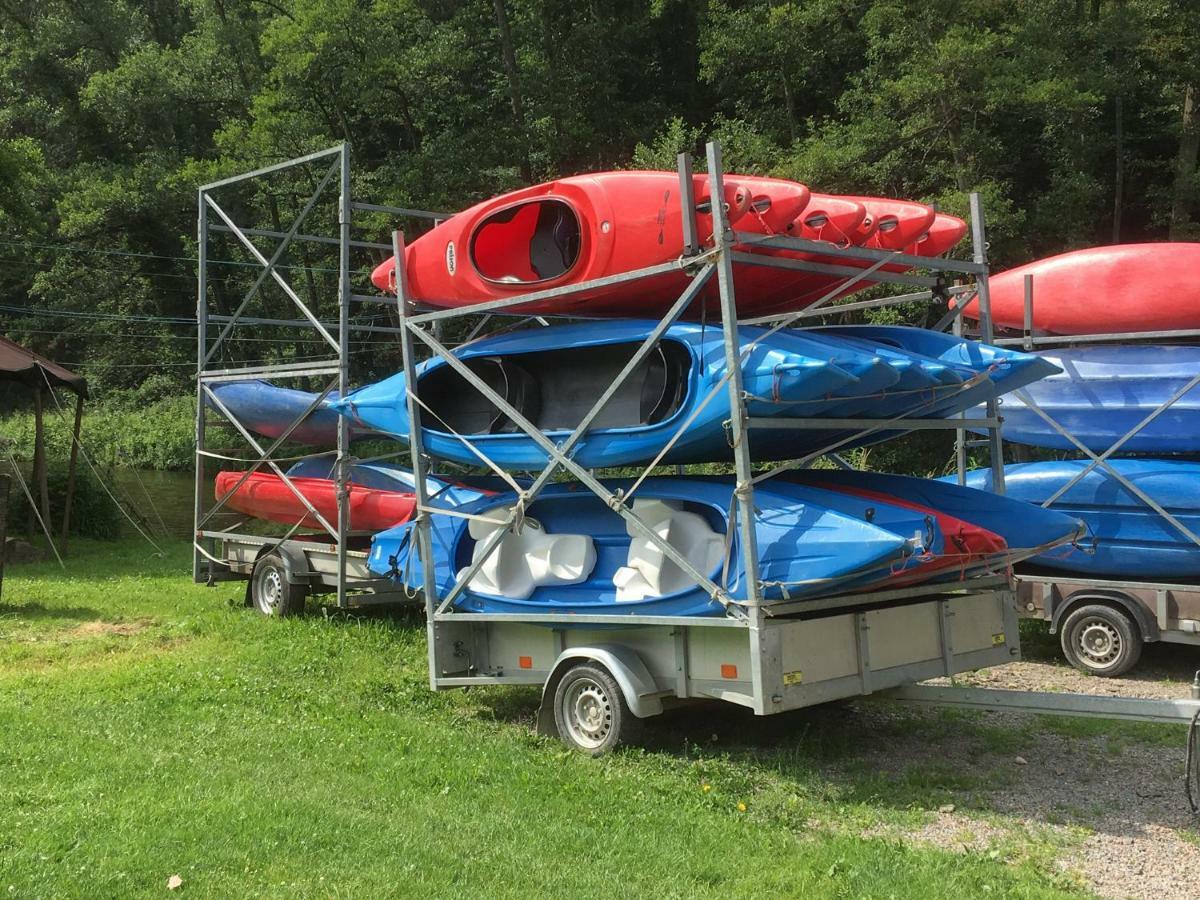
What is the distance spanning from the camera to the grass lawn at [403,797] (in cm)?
516

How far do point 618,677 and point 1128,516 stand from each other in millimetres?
5629

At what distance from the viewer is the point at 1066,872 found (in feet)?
17.8

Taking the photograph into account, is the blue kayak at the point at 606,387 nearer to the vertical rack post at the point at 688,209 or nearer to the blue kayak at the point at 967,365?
the vertical rack post at the point at 688,209

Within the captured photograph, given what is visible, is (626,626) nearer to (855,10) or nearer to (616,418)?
(616,418)

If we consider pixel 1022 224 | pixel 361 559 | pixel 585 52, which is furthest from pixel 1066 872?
pixel 585 52

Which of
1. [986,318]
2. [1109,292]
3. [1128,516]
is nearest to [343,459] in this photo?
[986,318]

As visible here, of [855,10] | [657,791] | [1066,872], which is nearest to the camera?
[1066,872]

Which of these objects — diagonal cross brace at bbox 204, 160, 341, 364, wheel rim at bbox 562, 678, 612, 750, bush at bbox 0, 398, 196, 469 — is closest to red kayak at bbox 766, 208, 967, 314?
wheel rim at bbox 562, 678, 612, 750

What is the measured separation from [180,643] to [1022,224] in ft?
61.4

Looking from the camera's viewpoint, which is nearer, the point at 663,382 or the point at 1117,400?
the point at 663,382

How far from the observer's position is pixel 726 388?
721 cm

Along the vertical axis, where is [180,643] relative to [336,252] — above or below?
below

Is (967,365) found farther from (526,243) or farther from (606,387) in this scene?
(526,243)

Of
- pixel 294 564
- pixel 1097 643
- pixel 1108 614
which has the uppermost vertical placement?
pixel 294 564
